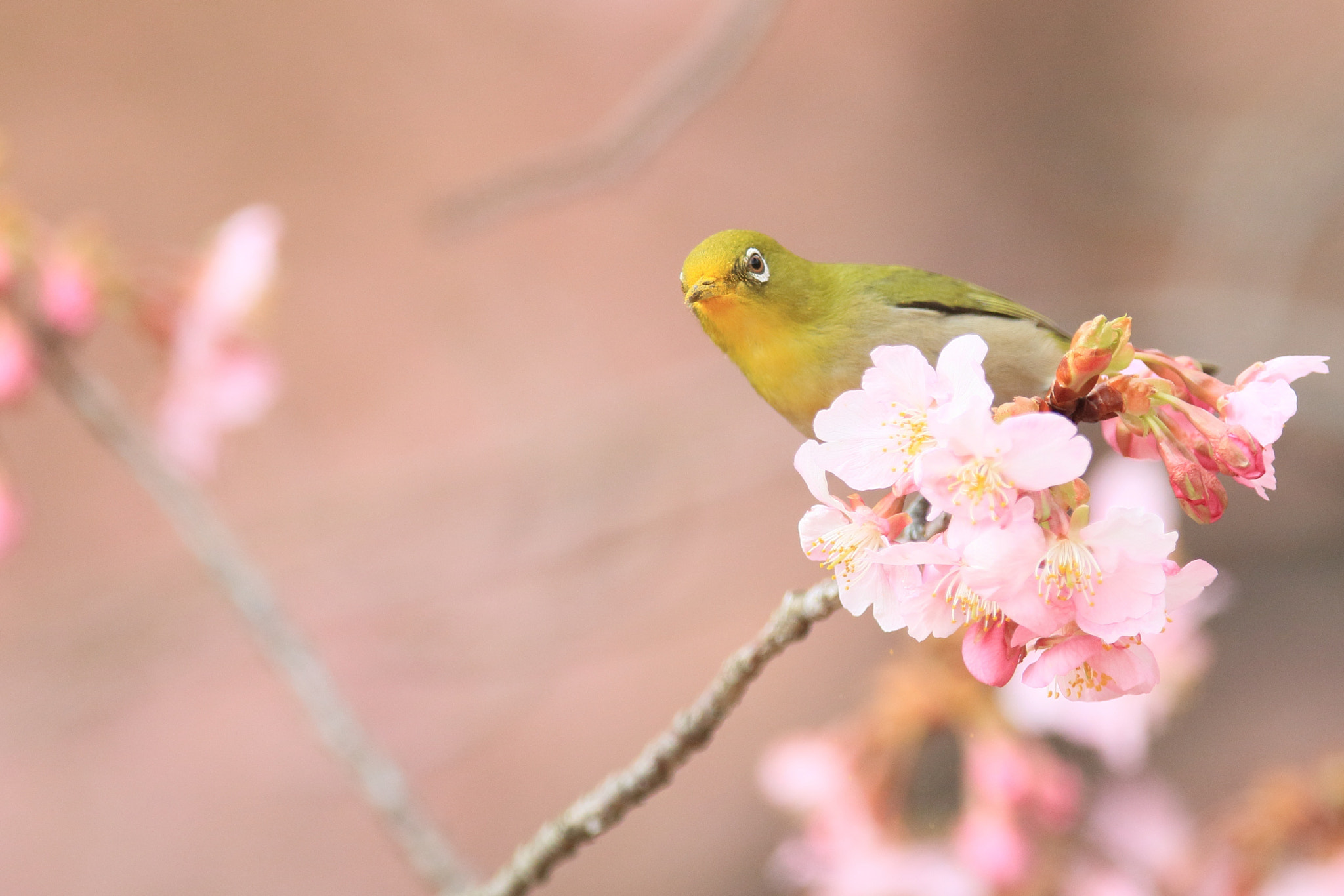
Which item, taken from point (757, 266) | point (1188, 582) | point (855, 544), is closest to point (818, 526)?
point (855, 544)

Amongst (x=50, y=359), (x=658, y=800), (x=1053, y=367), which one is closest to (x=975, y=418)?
(x=1053, y=367)

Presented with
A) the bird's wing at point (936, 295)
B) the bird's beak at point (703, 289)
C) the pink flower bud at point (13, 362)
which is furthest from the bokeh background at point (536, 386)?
the bird's beak at point (703, 289)

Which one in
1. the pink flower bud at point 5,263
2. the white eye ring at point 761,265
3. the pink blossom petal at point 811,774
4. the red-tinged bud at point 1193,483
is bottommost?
the red-tinged bud at point 1193,483

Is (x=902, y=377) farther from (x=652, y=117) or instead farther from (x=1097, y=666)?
(x=652, y=117)

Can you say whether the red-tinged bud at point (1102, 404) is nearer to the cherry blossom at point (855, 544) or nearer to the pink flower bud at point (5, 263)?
the cherry blossom at point (855, 544)

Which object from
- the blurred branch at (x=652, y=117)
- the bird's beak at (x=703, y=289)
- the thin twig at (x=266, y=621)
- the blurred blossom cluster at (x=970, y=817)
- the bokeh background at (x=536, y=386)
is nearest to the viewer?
the bird's beak at (x=703, y=289)
